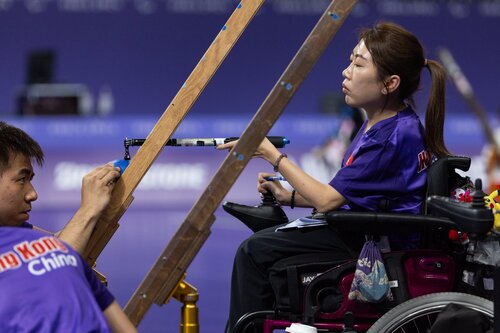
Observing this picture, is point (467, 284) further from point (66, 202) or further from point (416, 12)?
point (416, 12)

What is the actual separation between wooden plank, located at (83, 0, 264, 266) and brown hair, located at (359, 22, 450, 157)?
0.48m

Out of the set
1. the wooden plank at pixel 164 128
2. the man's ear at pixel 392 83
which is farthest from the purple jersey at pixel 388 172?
the wooden plank at pixel 164 128

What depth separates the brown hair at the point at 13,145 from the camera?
2699mm

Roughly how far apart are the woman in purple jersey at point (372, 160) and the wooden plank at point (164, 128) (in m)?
0.30

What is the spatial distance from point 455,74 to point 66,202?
5.30 m

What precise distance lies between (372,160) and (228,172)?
689 millimetres

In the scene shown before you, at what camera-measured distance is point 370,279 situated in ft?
10.0

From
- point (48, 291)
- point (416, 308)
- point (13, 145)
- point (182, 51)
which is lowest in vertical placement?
point (48, 291)

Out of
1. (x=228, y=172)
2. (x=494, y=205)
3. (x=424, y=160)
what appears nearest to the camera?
(x=228, y=172)

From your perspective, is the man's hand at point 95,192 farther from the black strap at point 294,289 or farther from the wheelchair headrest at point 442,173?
the wheelchair headrest at point 442,173

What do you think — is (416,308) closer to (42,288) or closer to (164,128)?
(164,128)

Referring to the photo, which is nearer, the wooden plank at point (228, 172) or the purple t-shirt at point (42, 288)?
the purple t-shirt at point (42, 288)

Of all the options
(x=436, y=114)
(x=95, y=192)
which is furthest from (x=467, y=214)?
(x=95, y=192)

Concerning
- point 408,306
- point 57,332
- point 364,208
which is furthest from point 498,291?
point 57,332
